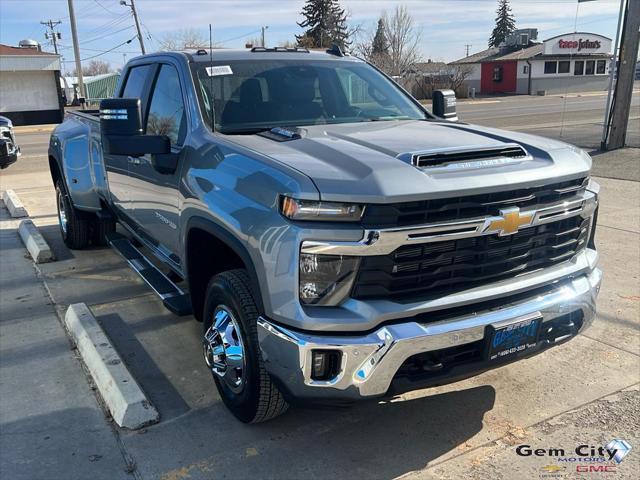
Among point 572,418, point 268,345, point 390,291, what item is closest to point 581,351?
point 572,418

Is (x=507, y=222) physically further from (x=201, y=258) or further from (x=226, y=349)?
(x=201, y=258)

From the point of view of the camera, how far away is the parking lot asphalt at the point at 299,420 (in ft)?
9.84

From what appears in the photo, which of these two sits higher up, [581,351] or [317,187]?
[317,187]

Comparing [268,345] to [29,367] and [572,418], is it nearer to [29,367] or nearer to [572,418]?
[572,418]

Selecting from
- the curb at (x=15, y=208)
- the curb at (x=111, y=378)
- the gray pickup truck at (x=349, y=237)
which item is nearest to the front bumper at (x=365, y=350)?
the gray pickup truck at (x=349, y=237)

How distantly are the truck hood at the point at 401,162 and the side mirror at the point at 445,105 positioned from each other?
3.66 ft

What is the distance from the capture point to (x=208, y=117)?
12.2 feet

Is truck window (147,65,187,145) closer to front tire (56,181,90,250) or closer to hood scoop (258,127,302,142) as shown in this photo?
hood scoop (258,127,302,142)

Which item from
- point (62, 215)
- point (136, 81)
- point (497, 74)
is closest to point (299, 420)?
point (136, 81)

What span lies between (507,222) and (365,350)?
914 mm

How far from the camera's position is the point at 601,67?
58.5m

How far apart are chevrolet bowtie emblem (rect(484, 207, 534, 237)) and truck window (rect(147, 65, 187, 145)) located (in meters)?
1.97

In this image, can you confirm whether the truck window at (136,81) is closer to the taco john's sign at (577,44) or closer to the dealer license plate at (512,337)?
the dealer license plate at (512,337)

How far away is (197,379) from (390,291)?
1765 mm
